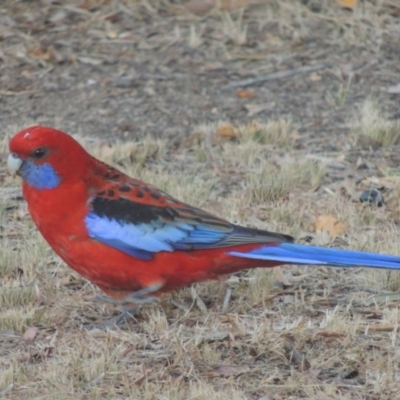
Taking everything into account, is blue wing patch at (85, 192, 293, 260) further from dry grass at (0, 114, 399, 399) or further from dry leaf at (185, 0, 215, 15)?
dry leaf at (185, 0, 215, 15)

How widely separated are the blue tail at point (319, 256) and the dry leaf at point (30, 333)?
99cm

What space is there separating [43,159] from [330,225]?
1.87 meters

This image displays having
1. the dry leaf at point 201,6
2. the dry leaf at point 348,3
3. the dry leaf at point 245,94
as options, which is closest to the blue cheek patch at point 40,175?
the dry leaf at point 245,94

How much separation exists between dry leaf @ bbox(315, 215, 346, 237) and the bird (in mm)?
1097

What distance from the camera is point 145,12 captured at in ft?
33.0

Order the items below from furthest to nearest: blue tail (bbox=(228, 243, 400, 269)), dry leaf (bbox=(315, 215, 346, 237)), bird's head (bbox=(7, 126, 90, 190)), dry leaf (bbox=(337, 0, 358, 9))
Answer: dry leaf (bbox=(337, 0, 358, 9)) < dry leaf (bbox=(315, 215, 346, 237)) < bird's head (bbox=(7, 126, 90, 190)) < blue tail (bbox=(228, 243, 400, 269))

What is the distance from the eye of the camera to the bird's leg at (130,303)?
526 cm

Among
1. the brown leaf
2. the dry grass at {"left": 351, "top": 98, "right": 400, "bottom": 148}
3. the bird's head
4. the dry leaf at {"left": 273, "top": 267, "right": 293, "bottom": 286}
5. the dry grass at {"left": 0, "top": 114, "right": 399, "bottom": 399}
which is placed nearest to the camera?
the dry grass at {"left": 0, "top": 114, "right": 399, "bottom": 399}

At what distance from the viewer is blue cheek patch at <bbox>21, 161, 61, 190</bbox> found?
5270 millimetres

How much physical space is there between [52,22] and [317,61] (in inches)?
94.2

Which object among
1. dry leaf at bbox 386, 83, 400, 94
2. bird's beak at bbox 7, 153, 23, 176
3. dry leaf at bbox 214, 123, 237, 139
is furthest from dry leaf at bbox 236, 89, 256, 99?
bird's beak at bbox 7, 153, 23, 176

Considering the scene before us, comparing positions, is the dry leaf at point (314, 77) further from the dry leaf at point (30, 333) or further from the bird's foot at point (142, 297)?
the dry leaf at point (30, 333)

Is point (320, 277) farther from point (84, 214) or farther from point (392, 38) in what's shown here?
point (392, 38)

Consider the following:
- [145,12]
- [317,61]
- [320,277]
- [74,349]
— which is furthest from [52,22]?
[74,349]
